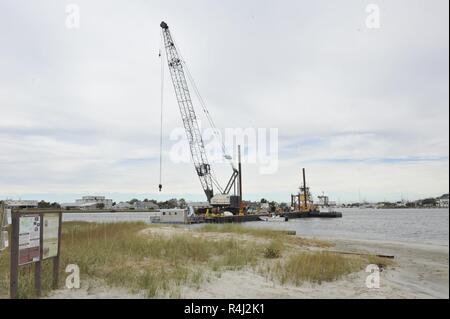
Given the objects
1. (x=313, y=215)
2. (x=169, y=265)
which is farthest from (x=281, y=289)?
(x=313, y=215)

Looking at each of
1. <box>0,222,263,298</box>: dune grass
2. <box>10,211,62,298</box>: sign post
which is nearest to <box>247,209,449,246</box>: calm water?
<box>0,222,263,298</box>: dune grass

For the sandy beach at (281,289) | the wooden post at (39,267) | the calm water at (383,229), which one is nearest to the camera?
the wooden post at (39,267)

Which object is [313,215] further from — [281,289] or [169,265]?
[281,289]

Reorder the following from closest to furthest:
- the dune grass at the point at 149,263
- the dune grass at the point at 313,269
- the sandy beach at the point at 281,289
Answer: the sandy beach at the point at 281,289
the dune grass at the point at 149,263
the dune grass at the point at 313,269

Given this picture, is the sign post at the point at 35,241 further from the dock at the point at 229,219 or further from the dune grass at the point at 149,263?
the dock at the point at 229,219

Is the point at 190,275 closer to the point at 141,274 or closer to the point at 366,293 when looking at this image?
the point at 141,274

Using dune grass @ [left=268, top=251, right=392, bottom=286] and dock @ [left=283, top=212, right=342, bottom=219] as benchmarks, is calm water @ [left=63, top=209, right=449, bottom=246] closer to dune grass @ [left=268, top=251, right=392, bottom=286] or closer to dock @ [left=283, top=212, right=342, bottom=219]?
dune grass @ [left=268, top=251, right=392, bottom=286]

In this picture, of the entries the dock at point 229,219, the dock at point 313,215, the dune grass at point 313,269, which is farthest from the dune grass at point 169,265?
the dock at point 313,215

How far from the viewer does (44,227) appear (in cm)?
821

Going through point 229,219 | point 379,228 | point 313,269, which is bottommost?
point 229,219

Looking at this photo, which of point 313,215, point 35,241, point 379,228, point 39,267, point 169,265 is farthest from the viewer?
point 313,215

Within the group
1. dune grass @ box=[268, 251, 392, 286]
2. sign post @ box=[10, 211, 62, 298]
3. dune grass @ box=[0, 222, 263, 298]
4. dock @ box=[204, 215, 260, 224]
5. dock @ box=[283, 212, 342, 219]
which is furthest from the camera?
dock @ box=[283, 212, 342, 219]
